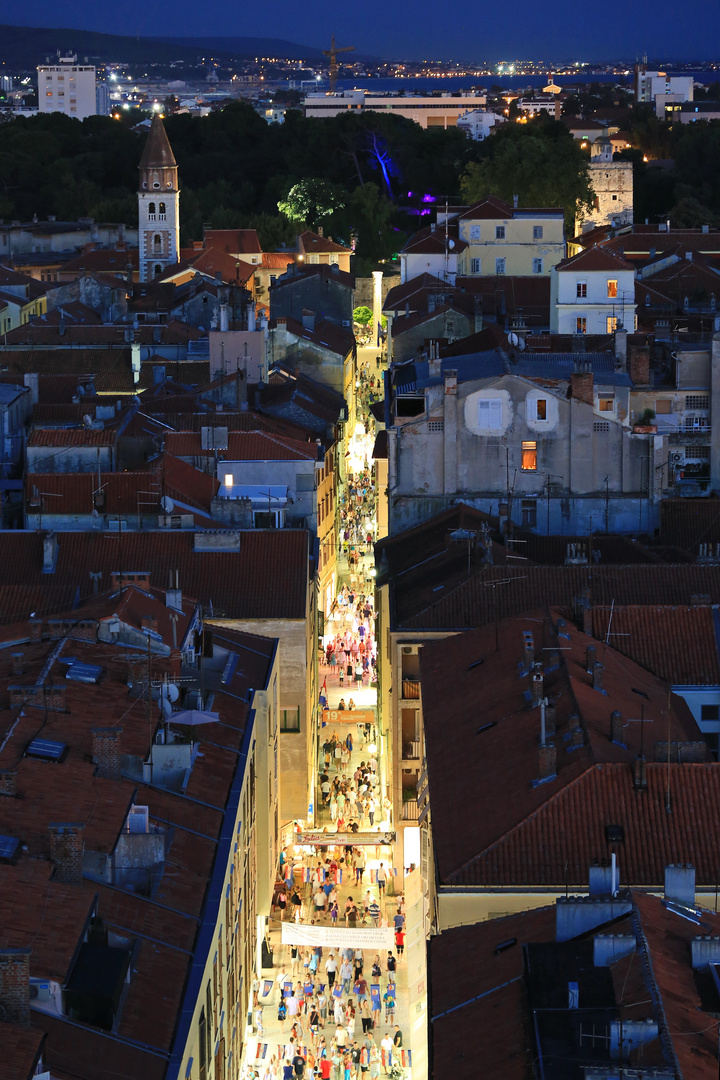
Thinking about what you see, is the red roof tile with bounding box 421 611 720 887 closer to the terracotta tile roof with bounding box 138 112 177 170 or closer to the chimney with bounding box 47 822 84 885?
the chimney with bounding box 47 822 84 885

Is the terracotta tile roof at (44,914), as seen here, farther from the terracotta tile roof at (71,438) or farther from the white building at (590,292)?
the white building at (590,292)

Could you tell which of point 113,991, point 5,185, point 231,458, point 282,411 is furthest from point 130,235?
point 113,991

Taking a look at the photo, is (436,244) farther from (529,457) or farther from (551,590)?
(551,590)

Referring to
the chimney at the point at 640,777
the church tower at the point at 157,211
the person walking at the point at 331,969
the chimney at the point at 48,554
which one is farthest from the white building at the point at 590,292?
the chimney at the point at 640,777

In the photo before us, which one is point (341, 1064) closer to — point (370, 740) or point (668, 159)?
point (370, 740)

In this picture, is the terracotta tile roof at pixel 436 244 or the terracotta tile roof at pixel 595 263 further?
the terracotta tile roof at pixel 436 244

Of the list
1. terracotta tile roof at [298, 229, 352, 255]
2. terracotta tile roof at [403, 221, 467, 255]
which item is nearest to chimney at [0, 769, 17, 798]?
terracotta tile roof at [403, 221, 467, 255]
